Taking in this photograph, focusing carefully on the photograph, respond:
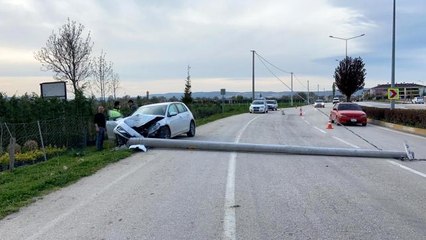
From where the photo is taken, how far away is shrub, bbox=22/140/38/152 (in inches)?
615

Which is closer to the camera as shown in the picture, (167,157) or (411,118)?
(167,157)

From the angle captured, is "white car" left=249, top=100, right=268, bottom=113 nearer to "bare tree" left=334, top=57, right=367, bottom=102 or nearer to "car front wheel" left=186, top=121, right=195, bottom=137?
"bare tree" left=334, top=57, right=367, bottom=102

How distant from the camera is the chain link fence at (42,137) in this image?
14.4 meters

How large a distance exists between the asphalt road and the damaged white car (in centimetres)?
401

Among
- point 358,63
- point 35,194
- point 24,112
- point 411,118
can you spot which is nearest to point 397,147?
point 411,118

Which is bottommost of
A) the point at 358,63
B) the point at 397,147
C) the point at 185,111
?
the point at 397,147

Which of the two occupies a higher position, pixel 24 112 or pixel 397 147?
pixel 24 112

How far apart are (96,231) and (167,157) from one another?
22.9ft

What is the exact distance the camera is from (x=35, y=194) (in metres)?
8.04

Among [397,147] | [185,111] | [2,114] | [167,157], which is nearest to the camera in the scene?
[167,157]

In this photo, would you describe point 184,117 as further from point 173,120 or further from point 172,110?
point 173,120

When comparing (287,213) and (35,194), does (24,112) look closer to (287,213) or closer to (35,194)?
(35,194)

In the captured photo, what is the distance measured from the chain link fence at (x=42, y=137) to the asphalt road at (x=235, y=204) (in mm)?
4891

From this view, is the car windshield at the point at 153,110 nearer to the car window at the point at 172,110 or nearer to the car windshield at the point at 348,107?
the car window at the point at 172,110
